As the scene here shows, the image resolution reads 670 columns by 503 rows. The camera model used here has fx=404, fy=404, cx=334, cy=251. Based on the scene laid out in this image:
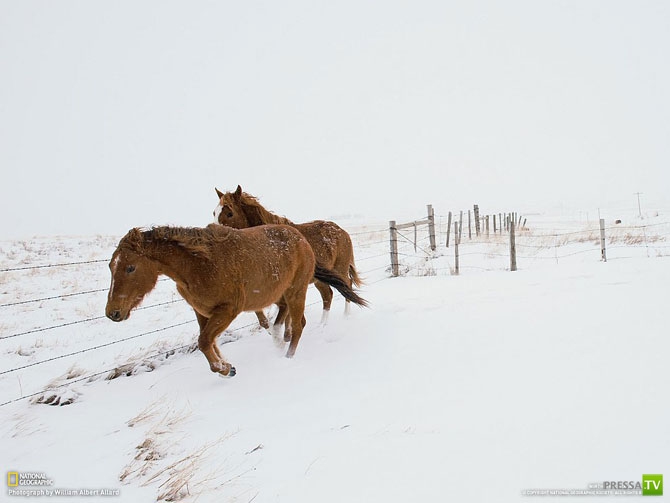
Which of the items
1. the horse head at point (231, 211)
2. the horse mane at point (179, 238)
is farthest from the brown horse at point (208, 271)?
the horse head at point (231, 211)

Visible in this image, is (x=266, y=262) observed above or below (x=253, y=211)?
below

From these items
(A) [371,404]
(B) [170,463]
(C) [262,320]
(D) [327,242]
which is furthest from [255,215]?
(B) [170,463]

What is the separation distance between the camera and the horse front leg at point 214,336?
408 cm

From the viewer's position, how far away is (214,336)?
4133mm

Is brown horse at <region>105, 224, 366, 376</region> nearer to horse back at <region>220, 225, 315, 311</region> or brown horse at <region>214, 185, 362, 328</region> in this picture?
horse back at <region>220, 225, 315, 311</region>

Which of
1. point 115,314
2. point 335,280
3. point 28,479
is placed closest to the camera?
point 28,479

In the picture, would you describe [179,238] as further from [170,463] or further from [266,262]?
[170,463]

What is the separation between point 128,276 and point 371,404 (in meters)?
2.52

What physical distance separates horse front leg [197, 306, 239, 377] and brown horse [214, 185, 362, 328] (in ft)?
6.21

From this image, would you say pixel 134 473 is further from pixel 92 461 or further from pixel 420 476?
pixel 420 476

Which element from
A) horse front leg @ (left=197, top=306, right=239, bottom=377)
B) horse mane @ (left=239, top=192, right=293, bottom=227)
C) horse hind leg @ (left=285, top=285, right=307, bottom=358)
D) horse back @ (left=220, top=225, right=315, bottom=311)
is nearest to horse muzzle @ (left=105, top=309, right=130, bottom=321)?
horse front leg @ (left=197, top=306, right=239, bottom=377)

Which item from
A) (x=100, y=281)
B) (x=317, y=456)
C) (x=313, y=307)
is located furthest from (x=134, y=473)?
(x=100, y=281)

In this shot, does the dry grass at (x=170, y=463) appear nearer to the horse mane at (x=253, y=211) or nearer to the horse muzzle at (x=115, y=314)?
the horse muzzle at (x=115, y=314)

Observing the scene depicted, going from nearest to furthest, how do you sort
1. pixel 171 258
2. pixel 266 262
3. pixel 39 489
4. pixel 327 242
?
pixel 39 489
pixel 171 258
pixel 266 262
pixel 327 242
